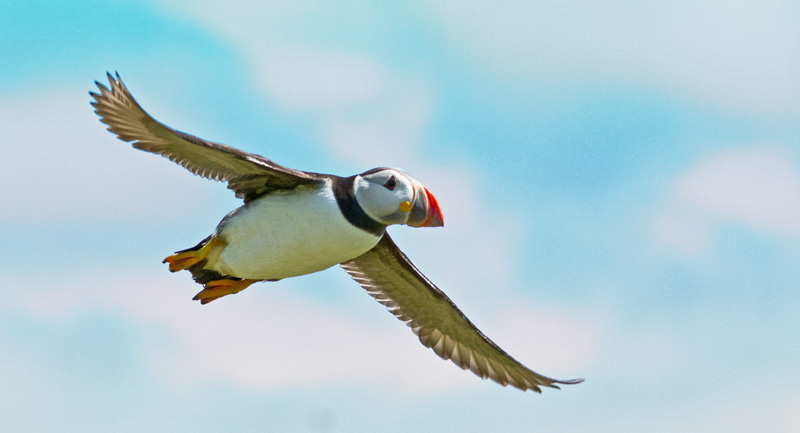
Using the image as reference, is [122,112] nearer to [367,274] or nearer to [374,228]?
[374,228]

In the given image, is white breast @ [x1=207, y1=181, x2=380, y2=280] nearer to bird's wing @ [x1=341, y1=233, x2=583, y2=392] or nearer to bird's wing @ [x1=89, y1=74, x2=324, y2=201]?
bird's wing @ [x1=89, y1=74, x2=324, y2=201]

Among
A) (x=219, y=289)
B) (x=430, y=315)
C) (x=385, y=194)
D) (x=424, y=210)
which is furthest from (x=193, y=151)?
(x=430, y=315)

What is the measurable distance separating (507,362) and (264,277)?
351cm

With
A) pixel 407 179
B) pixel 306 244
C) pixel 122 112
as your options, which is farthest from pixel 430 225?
pixel 122 112

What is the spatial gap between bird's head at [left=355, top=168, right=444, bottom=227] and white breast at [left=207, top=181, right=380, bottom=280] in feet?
0.98

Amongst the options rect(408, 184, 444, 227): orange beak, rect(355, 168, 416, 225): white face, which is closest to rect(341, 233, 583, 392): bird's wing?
rect(408, 184, 444, 227): orange beak

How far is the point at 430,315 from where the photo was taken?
48.5 ft

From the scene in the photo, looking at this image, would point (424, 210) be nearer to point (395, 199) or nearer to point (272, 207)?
point (395, 199)

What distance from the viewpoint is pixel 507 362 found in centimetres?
1441

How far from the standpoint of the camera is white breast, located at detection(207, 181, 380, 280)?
12234 millimetres

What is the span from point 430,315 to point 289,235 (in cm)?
322

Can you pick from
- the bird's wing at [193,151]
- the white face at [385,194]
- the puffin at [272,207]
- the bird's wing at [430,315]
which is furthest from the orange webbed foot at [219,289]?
the white face at [385,194]

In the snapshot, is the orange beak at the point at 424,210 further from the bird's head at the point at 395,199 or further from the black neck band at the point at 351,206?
the black neck band at the point at 351,206

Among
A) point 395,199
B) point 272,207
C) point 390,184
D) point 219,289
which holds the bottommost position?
point 219,289
